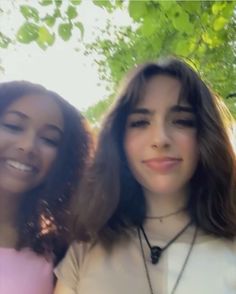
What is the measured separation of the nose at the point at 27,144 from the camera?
2.84 metres

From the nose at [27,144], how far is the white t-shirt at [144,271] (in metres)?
0.57

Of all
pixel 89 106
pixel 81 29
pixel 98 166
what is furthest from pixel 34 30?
pixel 89 106

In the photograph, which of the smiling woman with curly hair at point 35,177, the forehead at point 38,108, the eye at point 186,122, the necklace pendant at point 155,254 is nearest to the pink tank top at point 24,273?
the smiling woman with curly hair at point 35,177

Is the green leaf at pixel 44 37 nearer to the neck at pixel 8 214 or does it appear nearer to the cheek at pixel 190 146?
the neck at pixel 8 214

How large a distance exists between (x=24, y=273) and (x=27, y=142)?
615 mm

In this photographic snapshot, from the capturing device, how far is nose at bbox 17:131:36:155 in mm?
2842

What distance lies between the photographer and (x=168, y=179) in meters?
2.43

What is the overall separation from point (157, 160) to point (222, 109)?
452 mm

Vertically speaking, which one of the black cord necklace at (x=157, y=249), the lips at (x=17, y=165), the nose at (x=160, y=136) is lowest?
the black cord necklace at (x=157, y=249)

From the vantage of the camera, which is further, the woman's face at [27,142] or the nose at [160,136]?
the woman's face at [27,142]

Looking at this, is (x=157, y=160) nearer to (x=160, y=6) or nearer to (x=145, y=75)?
(x=145, y=75)

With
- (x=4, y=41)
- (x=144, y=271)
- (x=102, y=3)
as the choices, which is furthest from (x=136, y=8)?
(x=4, y=41)

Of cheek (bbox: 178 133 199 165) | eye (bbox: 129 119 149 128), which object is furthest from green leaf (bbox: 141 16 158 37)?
cheek (bbox: 178 133 199 165)

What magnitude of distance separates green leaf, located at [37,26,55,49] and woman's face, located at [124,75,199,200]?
0.83m
